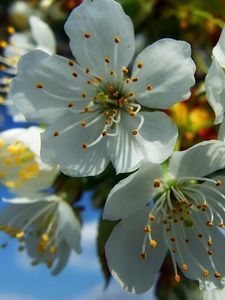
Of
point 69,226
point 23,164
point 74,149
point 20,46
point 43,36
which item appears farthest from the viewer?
point 20,46

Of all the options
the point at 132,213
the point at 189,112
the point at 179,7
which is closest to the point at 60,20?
the point at 179,7

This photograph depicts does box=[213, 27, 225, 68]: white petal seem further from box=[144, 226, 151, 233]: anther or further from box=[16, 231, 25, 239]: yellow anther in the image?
box=[16, 231, 25, 239]: yellow anther

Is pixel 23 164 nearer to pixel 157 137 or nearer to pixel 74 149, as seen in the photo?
pixel 74 149

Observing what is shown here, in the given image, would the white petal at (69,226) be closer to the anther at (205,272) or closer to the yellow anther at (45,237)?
the yellow anther at (45,237)

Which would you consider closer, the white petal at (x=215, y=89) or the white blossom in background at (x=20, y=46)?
the white petal at (x=215, y=89)

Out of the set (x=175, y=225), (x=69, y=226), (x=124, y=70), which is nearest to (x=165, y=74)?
(x=124, y=70)

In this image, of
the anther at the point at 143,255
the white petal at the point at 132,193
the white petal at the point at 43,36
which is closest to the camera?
the white petal at the point at 132,193

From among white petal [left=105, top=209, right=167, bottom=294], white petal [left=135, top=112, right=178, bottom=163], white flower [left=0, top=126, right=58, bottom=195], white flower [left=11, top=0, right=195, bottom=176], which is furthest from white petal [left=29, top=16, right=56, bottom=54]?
white petal [left=105, top=209, right=167, bottom=294]

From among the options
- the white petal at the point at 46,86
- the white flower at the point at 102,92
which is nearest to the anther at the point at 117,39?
the white flower at the point at 102,92

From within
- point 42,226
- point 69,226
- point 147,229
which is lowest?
point 42,226
